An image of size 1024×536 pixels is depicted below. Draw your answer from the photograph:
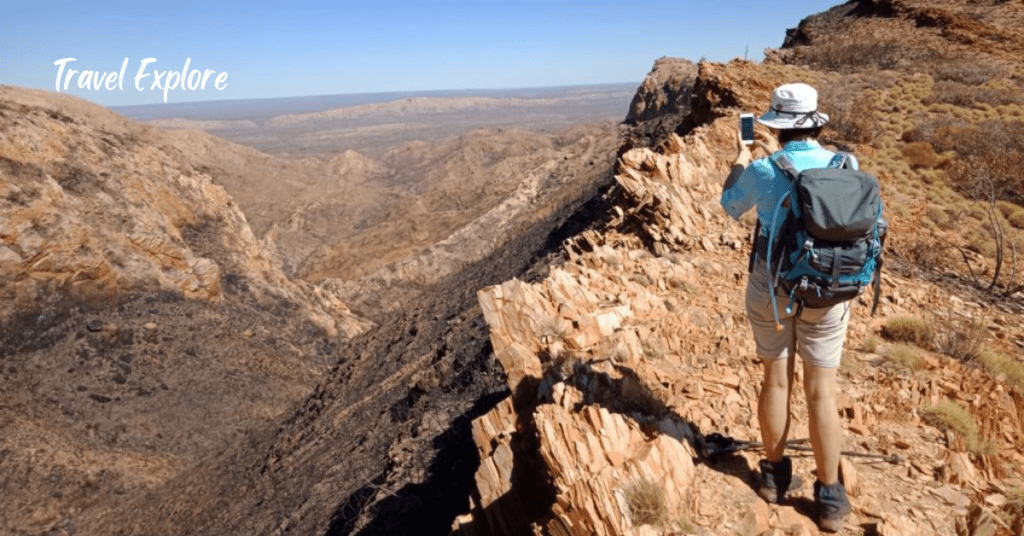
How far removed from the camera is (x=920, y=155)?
12.0 m

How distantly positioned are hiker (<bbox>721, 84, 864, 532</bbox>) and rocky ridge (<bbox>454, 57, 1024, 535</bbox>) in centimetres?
20

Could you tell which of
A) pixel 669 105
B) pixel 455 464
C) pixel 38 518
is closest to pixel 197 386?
pixel 38 518

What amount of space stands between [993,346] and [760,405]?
4000mm

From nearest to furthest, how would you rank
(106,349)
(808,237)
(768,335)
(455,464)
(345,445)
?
(808,237) < (768,335) < (455,464) < (345,445) < (106,349)

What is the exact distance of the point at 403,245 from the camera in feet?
125

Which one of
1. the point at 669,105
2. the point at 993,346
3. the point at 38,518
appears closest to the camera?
the point at 993,346

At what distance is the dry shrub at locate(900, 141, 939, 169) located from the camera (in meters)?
11.9

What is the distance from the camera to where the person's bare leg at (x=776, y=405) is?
320 cm

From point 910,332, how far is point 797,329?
3252 millimetres

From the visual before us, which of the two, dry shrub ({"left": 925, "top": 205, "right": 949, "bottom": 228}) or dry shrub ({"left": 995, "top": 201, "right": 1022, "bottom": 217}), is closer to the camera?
dry shrub ({"left": 925, "top": 205, "right": 949, "bottom": 228})

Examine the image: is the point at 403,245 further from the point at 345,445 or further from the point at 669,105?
the point at 345,445

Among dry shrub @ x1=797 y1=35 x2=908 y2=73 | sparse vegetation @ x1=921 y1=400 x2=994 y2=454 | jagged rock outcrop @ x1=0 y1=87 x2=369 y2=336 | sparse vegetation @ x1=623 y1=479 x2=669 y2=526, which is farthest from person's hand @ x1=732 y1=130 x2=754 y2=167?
dry shrub @ x1=797 y1=35 x2=908 y2=73

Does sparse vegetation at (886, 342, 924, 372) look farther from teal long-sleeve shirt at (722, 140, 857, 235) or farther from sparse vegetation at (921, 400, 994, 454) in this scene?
teal long-sleeve shirt at (722, 140, 857, 235)

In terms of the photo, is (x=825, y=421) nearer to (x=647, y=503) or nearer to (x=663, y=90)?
(x=647, y=503)
